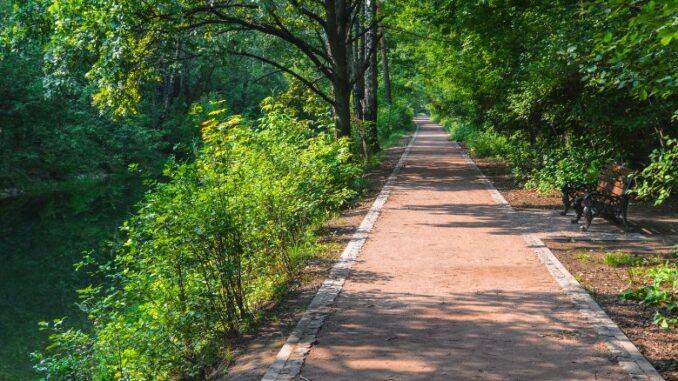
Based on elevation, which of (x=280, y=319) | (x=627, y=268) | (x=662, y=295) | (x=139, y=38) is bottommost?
(x=627, y=268)

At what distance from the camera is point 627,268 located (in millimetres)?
8219

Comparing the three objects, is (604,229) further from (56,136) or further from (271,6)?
(56,136)

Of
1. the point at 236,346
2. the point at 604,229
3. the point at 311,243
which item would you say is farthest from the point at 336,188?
the point at 236,346

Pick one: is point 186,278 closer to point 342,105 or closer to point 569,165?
point 569,165

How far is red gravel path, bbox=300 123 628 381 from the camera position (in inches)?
199

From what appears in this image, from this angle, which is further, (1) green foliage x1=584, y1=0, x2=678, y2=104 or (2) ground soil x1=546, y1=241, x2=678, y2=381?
(2) ground soil x1=546, y1=241, x2=678, y2=381

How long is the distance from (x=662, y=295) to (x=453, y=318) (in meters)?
2.27

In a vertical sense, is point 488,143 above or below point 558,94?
below

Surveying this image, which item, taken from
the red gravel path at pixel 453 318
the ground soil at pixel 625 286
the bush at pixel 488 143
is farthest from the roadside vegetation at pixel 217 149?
the red gravel path at pixel 453 318

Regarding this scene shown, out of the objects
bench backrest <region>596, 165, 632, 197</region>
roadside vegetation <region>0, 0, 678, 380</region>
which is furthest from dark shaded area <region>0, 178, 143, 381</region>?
bench backrest <region>596, 165, 632, 197</region>

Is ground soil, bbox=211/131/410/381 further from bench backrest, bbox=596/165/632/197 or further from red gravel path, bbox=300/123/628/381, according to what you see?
bench backrest, bbox=596/165/632/197

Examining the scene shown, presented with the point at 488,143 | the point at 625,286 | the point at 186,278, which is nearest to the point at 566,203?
the point at 625,286

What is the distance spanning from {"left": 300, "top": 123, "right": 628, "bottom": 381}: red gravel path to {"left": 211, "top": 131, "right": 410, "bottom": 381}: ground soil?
1.27 ft

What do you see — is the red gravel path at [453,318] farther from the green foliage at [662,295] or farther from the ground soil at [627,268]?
the green foliage at [662,295]
